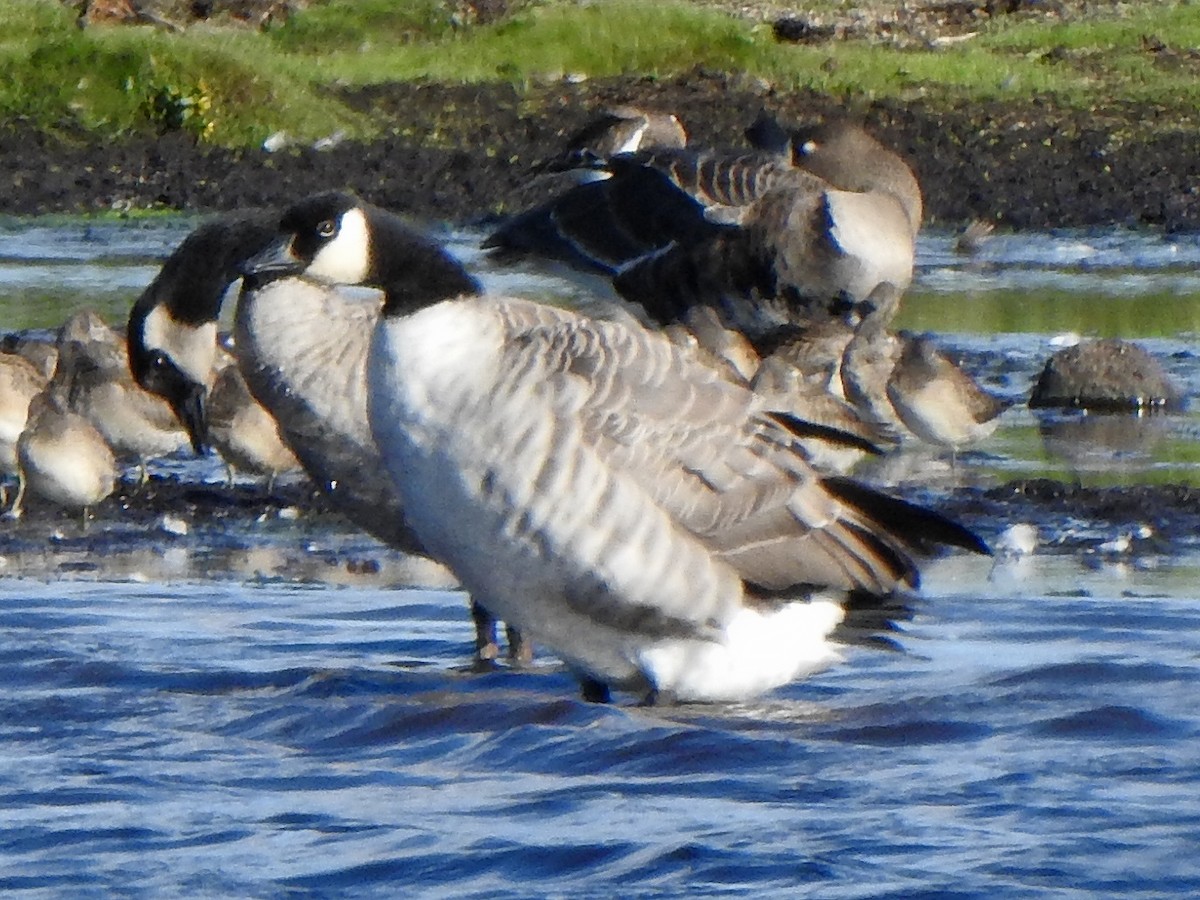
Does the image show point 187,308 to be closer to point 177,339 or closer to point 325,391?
point 177,339

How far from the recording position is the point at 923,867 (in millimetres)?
4871

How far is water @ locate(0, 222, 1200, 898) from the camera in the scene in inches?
194

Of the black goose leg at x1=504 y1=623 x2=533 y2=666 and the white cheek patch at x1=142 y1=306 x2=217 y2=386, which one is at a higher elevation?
the white cheek patch at x1=142 y1=306 x2=217 y2=386

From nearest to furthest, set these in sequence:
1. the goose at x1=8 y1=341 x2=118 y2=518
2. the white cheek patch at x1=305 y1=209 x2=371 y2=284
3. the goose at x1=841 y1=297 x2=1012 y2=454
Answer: the white cheek patch at x1=305 y1=209 x2=371 y2=284, the goose at x1=8 y1=341 x2=118 y2=518, the goose at x1=841 y1=297 x2=1012 y2=454

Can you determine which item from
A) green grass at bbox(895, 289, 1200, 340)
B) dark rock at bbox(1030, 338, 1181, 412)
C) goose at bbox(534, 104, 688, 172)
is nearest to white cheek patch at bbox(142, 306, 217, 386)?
dark rock at bbox(1030, 338, 1181, 412)

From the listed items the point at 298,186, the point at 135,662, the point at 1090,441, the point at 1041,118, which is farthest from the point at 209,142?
the point at 135,662

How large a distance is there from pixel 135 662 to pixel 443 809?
174 centimetres

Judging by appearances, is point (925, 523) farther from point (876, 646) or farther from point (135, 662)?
point (135, 662)

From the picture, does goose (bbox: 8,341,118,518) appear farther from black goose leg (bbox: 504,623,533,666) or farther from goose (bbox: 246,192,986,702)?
goose (bbox: 246,192,986,702)

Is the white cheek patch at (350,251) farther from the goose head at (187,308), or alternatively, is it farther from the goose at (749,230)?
the goose at (749,230)

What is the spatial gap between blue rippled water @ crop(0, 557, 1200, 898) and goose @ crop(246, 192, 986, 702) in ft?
0.79

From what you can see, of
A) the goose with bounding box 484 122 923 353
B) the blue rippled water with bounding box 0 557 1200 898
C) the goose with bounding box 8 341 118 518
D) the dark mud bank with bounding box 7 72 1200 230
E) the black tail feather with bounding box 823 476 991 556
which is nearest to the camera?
the blue rippled water with bounding box 0 557 1200 898

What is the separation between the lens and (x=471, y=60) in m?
29.5

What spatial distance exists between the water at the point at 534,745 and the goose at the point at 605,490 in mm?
239
